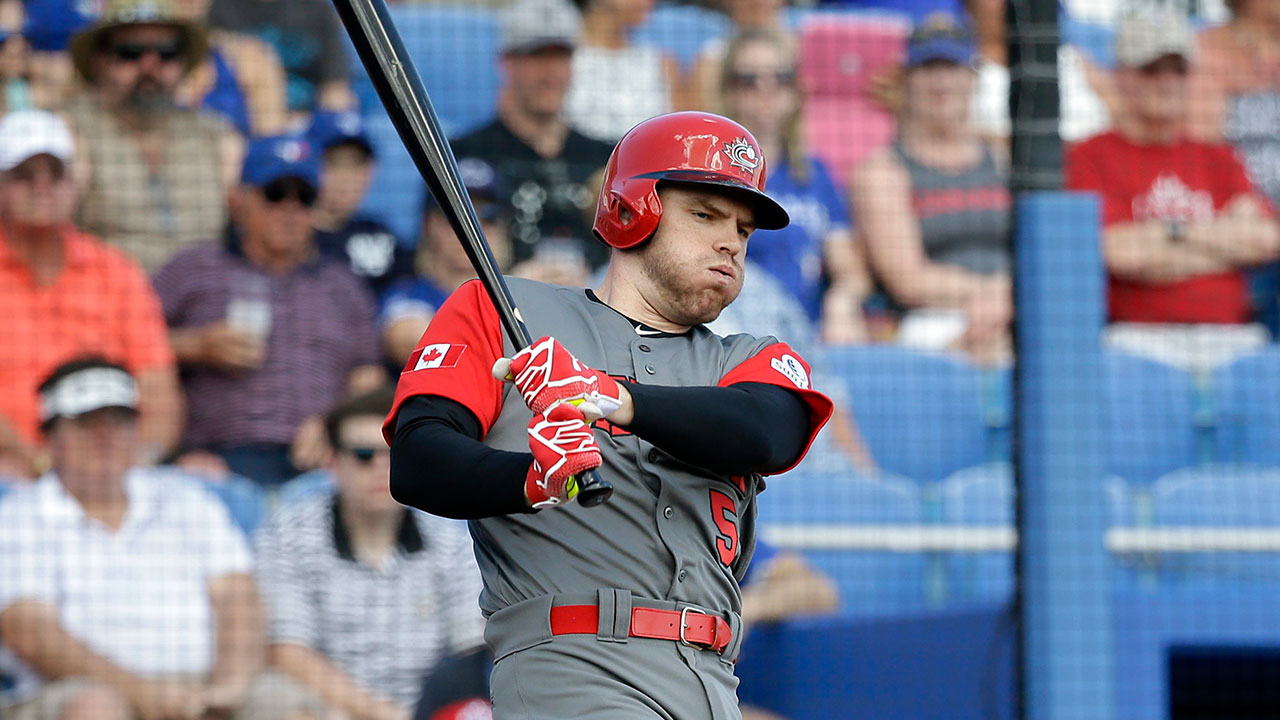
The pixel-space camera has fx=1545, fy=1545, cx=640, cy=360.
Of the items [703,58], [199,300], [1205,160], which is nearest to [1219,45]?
[1205,160]

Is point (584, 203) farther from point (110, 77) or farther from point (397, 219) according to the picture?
point (110, 77)

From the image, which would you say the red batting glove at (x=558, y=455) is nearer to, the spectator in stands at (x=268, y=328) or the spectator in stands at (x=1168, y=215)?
the spectator in stands at (x=268, y=328)

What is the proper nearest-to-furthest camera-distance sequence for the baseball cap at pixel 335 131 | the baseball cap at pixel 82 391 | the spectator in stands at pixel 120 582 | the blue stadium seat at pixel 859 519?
the spectator in stands at pixel 120 582 → the baseball cap at pixel 82 391 → the blue stadium seat at pixel 859 519 → the baseball cap at pixel 335 131

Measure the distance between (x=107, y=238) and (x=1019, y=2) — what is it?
10.6 ft

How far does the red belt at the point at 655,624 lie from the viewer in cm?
207

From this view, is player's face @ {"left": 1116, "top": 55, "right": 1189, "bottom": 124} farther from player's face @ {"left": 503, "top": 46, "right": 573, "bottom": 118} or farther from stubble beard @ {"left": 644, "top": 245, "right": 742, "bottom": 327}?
stubble beard @ {"left": 644, "top": 245, "right": 742, "bottom": 327}

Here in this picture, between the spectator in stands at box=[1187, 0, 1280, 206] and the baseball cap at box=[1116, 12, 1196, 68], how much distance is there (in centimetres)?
23

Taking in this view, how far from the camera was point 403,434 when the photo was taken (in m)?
2.07

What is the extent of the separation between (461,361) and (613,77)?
14.5 feet

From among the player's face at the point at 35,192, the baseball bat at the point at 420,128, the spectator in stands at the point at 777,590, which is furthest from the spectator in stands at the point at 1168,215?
the baseball bat at the point at 420,128

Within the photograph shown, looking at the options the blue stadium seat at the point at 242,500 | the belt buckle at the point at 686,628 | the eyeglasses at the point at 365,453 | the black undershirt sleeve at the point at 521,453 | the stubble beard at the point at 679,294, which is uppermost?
the eyeglasses at the point at 365,453

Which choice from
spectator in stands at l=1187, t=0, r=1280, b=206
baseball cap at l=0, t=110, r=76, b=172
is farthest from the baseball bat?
spectator in stands at l=1187, t=0, r=1280, b=206

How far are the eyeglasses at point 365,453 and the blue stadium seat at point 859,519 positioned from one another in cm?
132

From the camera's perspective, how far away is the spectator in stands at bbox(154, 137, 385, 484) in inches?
208
